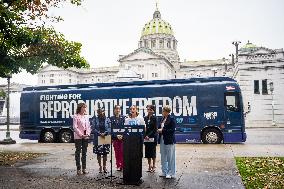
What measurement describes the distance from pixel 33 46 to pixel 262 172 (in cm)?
1043

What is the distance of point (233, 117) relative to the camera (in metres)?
17.3

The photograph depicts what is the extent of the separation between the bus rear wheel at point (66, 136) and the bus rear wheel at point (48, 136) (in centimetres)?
55

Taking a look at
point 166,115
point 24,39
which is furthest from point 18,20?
point 166,115

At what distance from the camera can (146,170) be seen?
9.91 meters

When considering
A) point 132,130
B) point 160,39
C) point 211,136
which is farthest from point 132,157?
point 160,39

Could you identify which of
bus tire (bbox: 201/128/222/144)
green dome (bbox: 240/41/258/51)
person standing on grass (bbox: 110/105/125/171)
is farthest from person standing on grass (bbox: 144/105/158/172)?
green dome (bbox: 240/41/258/51)

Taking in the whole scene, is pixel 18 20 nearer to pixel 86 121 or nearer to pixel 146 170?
pixel 86 121

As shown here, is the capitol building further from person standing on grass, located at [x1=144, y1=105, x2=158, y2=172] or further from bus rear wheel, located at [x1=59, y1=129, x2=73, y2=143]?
person standing on grass, located at [x1=144, y1=105, x2=158, y2=172]

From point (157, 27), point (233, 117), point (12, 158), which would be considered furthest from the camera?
point (157, 27)

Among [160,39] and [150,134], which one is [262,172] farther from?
[160,39]

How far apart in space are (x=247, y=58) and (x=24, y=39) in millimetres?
36837

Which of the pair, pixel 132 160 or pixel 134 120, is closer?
pixel 132 160

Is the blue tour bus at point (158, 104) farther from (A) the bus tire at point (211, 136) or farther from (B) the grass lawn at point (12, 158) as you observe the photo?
(B) the grass lawn at point (12, 158)

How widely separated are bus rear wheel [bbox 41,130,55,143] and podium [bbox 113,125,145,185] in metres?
13.4
